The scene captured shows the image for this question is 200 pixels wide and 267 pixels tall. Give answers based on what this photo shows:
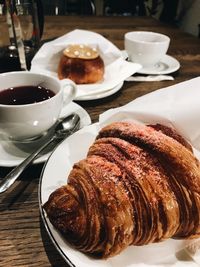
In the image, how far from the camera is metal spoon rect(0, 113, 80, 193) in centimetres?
66

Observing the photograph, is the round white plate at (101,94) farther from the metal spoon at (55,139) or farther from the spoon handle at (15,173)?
the spoon handle at (15,173)

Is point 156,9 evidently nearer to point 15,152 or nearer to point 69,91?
Result: point 69,91

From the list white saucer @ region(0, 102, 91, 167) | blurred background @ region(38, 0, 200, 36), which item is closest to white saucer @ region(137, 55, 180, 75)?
white saucer @ region(0, 102, 91, 167)

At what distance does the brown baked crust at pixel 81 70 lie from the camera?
1.18 metres

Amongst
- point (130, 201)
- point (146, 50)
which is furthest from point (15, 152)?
point (146, 50)

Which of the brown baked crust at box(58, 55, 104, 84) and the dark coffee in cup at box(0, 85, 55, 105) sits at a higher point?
the dark coffee in cup at box(0, 85, 55, 105)

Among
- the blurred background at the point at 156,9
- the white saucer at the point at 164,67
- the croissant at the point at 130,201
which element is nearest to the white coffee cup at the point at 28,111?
the croissant at the point at 130,201

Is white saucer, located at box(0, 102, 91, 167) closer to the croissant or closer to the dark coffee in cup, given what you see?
the dark coffee in cup

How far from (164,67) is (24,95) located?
0.75 m

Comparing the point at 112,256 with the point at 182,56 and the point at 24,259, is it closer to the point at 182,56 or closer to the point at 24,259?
the point at 24,259

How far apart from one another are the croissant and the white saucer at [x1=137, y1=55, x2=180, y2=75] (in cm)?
84

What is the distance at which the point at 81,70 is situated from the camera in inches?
46.5

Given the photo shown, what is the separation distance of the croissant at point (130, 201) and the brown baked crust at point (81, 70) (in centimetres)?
69

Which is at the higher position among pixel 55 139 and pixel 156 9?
pixel 55 139
